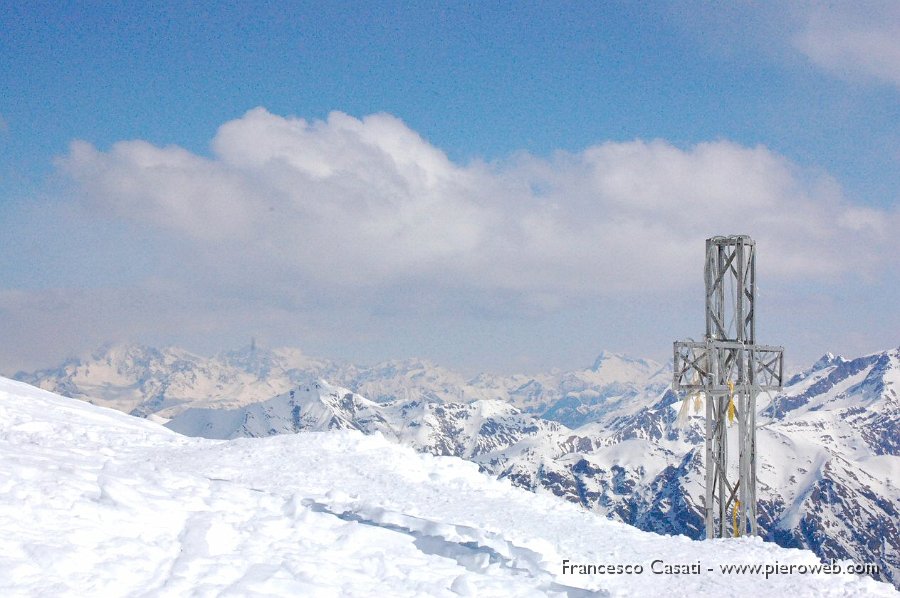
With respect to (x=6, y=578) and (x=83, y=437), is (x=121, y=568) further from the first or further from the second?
(x=83, y=437)

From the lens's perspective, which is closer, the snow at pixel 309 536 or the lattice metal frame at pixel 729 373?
the snow at pixel 309 536

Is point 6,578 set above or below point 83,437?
below

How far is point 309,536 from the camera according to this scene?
41.4 ft

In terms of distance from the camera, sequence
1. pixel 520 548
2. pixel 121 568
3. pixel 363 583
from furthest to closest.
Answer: pixel 520 548 < pixel 363 583 < pixel 121 568

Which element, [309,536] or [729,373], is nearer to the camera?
[309,536]

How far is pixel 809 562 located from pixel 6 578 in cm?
1335

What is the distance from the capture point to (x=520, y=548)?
1311cm

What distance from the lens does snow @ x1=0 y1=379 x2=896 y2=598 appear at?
34.4 ft

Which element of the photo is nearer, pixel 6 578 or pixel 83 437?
pixel 6 578

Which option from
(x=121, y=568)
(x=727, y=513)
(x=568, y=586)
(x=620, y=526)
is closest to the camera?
(x=121, y=568)

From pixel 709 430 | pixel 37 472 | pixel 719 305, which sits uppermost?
pixel 719 305

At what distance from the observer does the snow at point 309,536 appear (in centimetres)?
1049

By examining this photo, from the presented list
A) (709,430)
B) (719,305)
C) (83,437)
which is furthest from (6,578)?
(719,305)

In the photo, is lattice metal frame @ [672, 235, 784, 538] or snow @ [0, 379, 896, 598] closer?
snow @ [0, 379, 896, 598]
